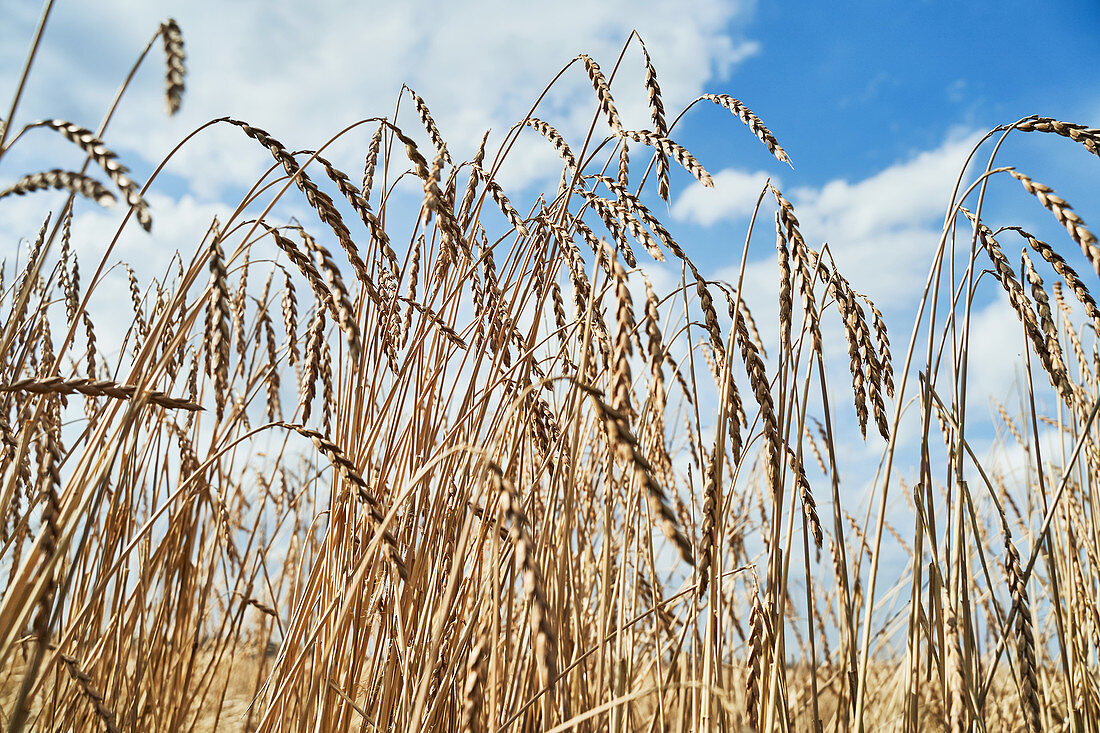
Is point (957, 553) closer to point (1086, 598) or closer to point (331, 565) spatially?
point (331, 565)

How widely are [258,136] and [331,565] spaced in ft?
2.23

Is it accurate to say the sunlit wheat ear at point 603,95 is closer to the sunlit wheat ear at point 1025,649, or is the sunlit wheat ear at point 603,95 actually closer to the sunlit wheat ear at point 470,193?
the sunlit wheat ear at point 470,193

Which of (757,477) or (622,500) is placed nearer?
(622,500)

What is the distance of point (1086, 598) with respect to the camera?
1856mm

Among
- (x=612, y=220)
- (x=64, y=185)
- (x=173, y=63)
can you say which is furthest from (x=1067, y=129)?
(x=64, y=185)

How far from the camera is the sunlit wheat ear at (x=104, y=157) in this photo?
70 cm

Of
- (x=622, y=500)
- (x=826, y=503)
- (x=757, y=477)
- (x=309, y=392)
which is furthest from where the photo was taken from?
(x=826, y=503)

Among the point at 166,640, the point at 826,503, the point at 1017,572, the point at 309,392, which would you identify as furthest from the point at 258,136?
the point at 826,503

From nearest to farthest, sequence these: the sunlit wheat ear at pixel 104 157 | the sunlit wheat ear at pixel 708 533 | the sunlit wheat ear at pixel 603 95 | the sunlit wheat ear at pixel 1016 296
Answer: the sunlit wheat ear at pixel 104 157 < the sunlit wheat ear at pixel 708 533 < the sunlit wheat ear at pixel 1016 296 < the sunlit wheat ear at pixel 603 95

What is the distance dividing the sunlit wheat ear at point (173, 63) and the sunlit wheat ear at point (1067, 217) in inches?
45.5

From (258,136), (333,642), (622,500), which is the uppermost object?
(258,136)

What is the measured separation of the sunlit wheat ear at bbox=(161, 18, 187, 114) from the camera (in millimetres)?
822

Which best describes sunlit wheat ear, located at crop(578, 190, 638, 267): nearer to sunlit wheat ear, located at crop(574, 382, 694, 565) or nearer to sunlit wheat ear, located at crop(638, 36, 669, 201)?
sunlit wheat ear, located at crop(638, 36, 669, 201)

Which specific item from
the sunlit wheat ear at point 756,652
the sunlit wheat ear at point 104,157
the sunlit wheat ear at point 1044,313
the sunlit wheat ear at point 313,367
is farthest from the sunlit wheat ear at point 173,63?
the sunlit wheat ear at point 1044,313
